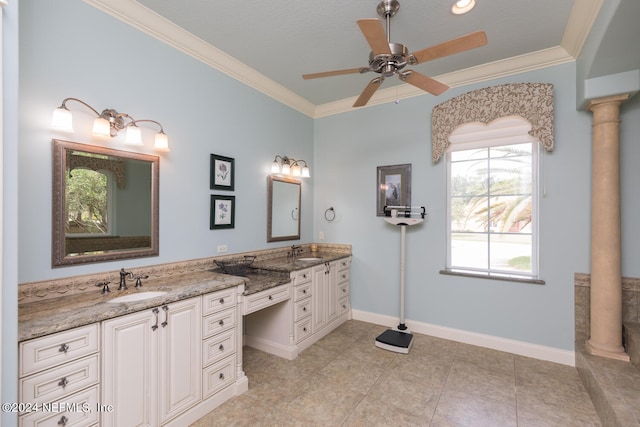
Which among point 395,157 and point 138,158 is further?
point 395,157

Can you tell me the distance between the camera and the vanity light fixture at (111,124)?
1748 millimetres

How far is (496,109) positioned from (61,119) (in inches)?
143

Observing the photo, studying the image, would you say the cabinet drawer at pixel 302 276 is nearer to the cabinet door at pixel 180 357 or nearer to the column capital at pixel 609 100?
the cabinet door at pixel 180 357

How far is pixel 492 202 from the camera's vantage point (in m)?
3.09

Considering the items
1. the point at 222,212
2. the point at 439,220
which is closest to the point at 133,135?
the point at 222,212

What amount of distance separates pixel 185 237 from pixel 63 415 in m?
1.39

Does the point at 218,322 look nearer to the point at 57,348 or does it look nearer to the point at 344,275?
the point at 57,348

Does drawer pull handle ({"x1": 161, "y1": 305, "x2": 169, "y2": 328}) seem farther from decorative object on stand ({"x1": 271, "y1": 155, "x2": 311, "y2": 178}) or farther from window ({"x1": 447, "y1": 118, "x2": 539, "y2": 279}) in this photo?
window ({"x1": 447, "y1": 118, "x2": 539, "y2": 279})

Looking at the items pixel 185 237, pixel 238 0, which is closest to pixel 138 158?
pixel 185 237

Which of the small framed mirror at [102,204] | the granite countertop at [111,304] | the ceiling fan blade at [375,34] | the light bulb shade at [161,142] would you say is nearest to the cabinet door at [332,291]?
the granite countertop at [111,304]

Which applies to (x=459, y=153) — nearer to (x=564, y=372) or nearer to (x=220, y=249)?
(x=564, y=372)

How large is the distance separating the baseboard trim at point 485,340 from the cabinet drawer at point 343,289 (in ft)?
1.19

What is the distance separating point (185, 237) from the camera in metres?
2.54

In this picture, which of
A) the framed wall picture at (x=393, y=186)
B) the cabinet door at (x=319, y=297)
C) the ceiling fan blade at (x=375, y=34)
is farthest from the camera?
the framed wall picture at (x=393, y=186)
